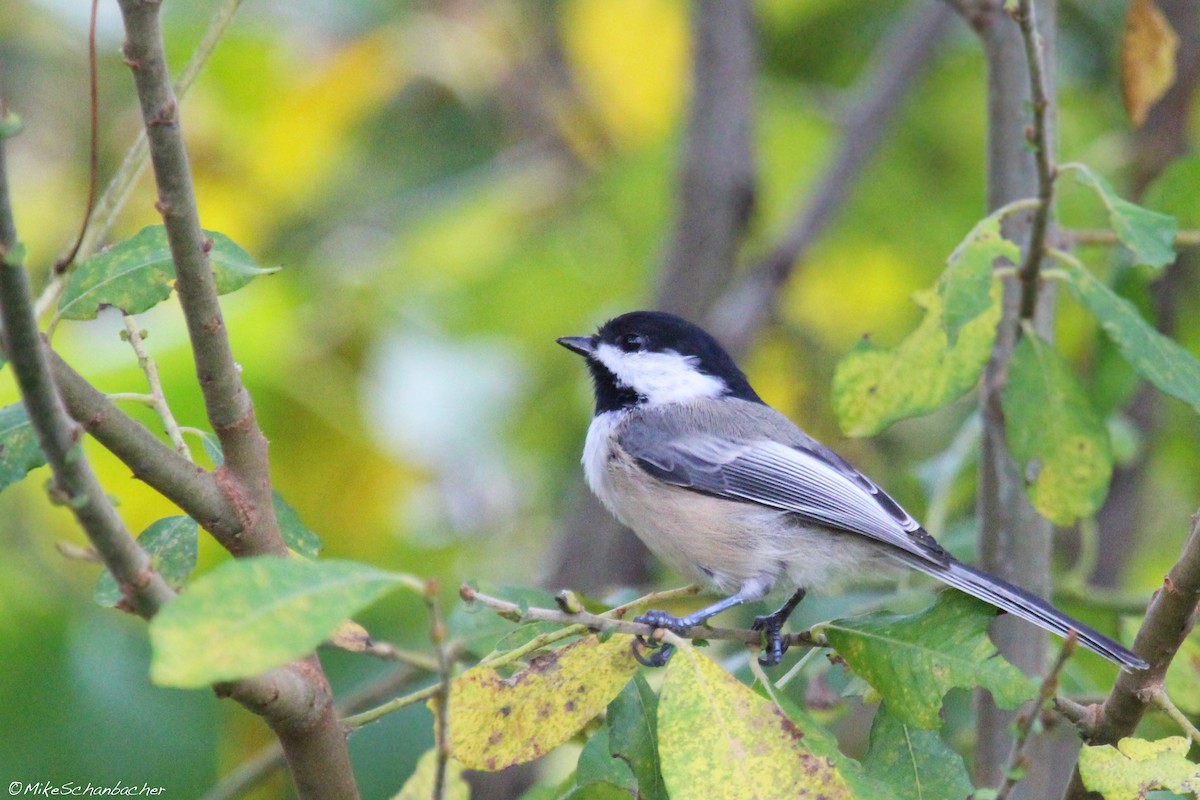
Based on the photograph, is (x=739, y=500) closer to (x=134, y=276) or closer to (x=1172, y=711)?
(x=1172, y=711)

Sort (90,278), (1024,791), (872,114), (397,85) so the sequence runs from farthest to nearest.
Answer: (397,85)
(872,114)
(1024,791)
(90,278)

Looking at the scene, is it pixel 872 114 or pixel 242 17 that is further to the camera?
pixel 242 17

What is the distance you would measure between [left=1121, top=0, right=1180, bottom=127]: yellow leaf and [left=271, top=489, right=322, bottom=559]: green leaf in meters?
1.35

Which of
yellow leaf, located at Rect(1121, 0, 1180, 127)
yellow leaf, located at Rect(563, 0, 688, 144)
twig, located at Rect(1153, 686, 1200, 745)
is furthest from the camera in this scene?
yellow leaf, located at Rect(563, 0, 688, 144)

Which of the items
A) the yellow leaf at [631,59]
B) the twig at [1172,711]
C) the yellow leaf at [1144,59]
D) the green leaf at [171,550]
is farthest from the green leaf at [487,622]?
the yellow leaf at [631,59]

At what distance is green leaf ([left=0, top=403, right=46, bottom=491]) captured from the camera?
1.11m

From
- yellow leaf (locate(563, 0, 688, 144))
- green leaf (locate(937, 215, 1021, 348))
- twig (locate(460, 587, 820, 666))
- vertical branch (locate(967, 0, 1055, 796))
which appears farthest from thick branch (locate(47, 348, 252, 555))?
yellow leaf (locate(563, 0, 688, 144))

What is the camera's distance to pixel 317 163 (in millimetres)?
3314

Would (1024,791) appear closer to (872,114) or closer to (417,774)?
(417,774)

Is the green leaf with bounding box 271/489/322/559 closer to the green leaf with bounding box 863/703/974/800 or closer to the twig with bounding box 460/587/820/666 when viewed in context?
the twig with bounding box 460/587/820/666

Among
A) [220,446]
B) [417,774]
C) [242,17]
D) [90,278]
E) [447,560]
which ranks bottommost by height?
[447,560]

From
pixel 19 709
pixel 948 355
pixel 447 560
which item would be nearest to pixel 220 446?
pixel 948 355

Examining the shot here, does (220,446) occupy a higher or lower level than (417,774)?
higher

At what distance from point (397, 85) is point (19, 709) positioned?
2.09m
